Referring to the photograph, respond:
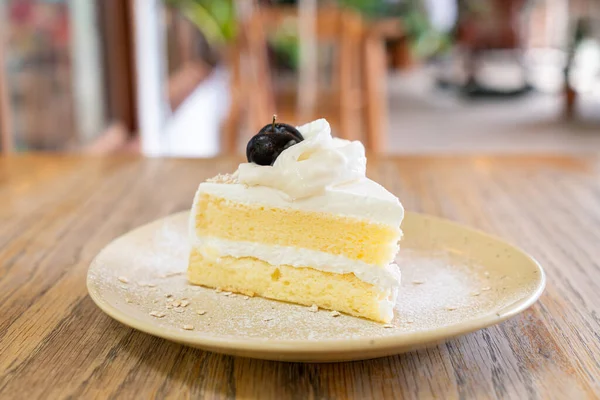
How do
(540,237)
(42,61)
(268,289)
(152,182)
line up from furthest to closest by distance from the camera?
(42,61), (152,182), (540,237), (268,289)

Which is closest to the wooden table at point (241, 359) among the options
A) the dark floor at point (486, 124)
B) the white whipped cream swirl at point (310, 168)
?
the white whipped cream swirl at point (310, 168)

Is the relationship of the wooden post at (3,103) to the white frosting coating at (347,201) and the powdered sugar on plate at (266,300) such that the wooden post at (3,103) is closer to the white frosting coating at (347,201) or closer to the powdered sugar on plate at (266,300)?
the powdered sugar on plate at (266,300)

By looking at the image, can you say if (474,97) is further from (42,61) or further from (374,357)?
(374,357)

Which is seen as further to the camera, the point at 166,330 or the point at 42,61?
the point at 42,61

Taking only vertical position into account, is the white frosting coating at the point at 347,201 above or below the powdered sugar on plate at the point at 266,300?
above

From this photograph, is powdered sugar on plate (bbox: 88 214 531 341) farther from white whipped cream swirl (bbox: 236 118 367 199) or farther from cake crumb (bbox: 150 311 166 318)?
white whipped cream swirl (bbox: 236 118 367 199)

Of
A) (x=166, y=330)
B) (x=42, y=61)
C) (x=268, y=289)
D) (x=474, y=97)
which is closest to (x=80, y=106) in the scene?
(x=42, y=61)
